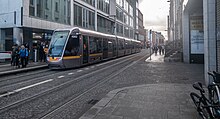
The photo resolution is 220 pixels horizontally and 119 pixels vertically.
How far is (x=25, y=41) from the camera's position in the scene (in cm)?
2333

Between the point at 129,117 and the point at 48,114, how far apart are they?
7.03 ft

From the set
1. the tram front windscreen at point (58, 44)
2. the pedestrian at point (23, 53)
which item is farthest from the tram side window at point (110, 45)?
the pedestrian at point (23, 53)

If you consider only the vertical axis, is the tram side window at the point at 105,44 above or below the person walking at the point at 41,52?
above

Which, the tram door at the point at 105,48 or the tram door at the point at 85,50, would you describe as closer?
the tram door at the point at 85,50

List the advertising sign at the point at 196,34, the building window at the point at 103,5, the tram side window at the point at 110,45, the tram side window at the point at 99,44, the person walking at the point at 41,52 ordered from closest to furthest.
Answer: the advertising sign at the point at 196,34
the tram side window at the point at 99,44
the person walking at the point at 41,52
the tram side window at the point at 110,45
the building window at the point at 103,5

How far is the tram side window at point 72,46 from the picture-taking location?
15.7 metres

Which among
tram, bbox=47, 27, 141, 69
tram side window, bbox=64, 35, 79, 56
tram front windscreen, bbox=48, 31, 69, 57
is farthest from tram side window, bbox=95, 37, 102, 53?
tram front windscreen, bbox=48, 31, 69, 57

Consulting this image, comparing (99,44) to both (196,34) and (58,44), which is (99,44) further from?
(196,34)

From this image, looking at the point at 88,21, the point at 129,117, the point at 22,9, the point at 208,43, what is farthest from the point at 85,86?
the point at 88,21

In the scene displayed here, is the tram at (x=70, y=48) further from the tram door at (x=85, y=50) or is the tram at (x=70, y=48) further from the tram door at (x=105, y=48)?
the tram door at (x=105, y=48)

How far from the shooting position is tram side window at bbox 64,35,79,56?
620 inches

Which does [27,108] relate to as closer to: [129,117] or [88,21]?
[129,117]

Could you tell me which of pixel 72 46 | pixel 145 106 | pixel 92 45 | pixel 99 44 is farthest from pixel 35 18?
pixel 145 106

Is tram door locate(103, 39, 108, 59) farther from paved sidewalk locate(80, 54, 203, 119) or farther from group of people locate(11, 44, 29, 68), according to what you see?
paved sidewalk locate(80, 54, 203, 119)
